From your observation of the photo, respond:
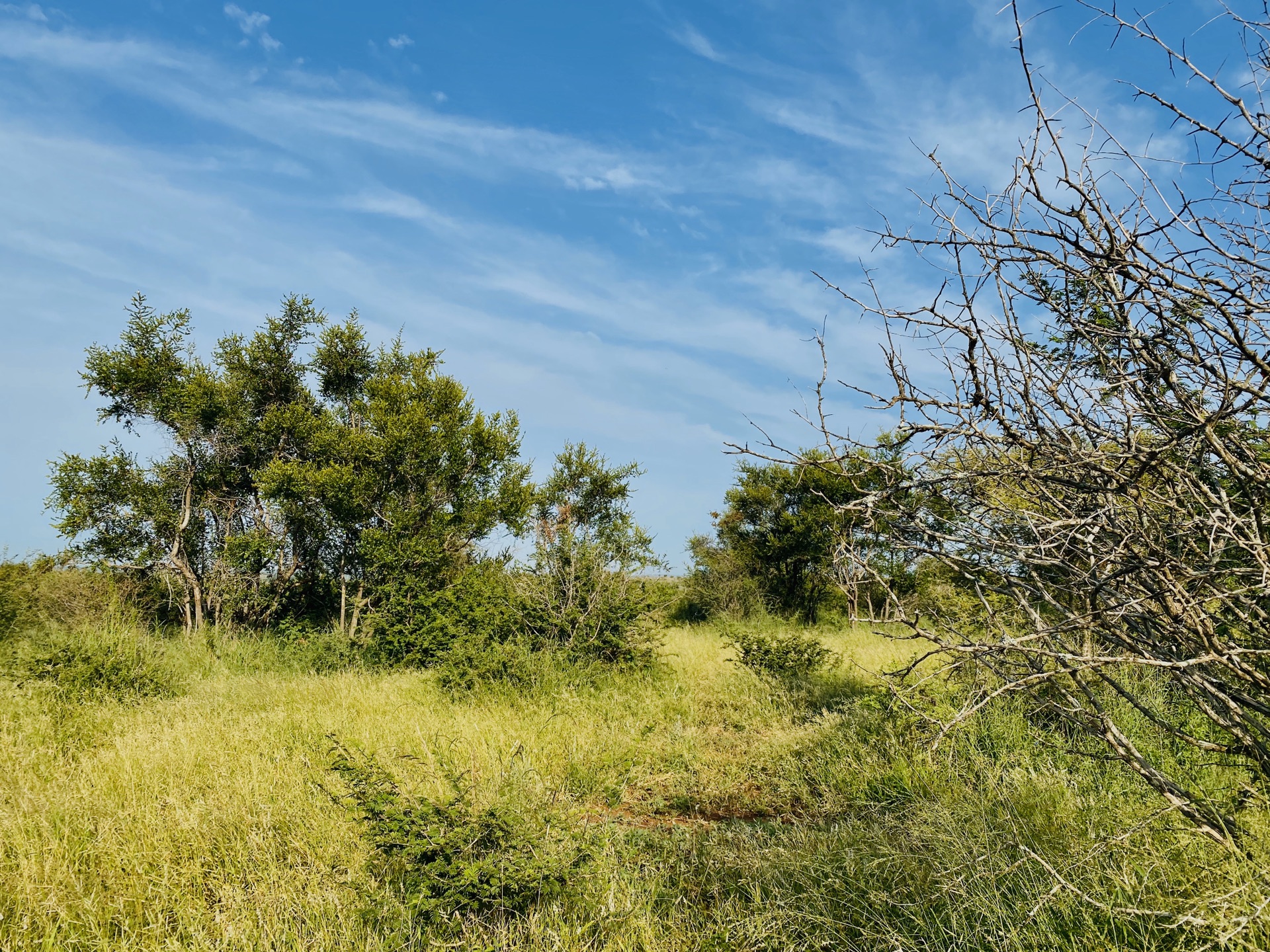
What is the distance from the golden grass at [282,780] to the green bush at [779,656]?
0.41m

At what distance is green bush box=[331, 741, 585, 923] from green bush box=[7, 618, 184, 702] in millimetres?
6723

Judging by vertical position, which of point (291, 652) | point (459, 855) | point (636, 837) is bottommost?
point (291, 652)

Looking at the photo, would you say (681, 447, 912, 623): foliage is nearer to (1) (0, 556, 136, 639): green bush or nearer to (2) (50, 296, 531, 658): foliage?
(2) (50, 296, 531, 658): foliage

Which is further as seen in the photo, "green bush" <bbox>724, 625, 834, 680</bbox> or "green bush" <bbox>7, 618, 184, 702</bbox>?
"green bush" <bbox>724, 625, 834, 680</bbox>

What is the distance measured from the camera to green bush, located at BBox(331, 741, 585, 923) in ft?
Result: 11.2

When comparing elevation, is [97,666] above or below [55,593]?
below

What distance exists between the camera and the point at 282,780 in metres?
5.21

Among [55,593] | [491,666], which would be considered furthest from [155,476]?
[491,666]

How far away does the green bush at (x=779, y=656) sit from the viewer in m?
9.70

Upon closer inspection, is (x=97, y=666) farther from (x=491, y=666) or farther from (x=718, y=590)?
(x=718, y=590)

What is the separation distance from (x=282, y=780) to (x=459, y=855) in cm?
231

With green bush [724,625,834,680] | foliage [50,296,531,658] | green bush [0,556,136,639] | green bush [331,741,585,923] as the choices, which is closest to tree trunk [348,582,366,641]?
foliage [50,296,531,658]

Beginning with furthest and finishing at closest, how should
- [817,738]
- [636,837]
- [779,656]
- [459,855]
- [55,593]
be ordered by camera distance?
1. [55,593]
2. [779,656]
3. [817,738]
4. [636,837]
5. [459,855]

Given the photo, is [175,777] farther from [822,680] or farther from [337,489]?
[337,489]
